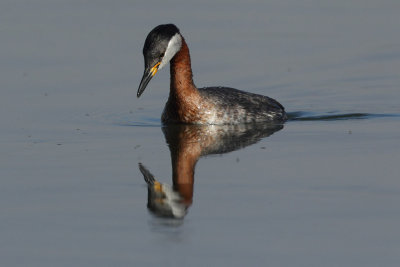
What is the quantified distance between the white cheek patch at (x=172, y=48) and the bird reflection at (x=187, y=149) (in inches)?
38.7

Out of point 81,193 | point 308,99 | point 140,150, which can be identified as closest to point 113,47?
point 308,99

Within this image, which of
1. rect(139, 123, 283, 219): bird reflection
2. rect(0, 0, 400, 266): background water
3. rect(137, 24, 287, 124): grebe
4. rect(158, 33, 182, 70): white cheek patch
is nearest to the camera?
rect(0, 0, 400, 266): background water

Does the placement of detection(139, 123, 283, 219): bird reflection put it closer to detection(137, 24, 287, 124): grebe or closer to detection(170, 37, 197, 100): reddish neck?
detection(137, 24, 287, 124): grebe

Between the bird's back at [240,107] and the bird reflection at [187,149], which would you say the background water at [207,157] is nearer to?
the bird reflection at [187,149]

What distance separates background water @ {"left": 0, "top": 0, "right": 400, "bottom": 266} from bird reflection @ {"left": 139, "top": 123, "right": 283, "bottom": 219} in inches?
5.5

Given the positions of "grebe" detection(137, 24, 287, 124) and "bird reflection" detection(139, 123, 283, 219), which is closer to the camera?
"bird reflection" detection(139, 123, 283, 219)

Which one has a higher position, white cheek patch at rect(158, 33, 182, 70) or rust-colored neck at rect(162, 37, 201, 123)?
white cheek patch at rect(158, 33, 182, 70)

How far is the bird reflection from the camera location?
36.3ft

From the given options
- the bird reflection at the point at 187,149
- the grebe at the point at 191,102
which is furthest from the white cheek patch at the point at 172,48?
the bird reflection at the point at 187,149

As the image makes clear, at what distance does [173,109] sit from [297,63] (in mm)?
4561

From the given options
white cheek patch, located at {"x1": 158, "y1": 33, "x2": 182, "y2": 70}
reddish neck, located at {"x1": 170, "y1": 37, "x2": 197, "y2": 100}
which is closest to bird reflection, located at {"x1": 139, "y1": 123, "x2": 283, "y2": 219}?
reddish neck, located at {"x1": 170, "y1": 37, "x2": 197, "y2": 100}

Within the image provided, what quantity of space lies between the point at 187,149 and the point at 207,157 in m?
0.67

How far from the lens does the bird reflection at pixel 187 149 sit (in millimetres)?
11052

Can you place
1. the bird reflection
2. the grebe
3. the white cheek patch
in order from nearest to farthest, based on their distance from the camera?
the bird reflection → the white cheek patch → the grebe
